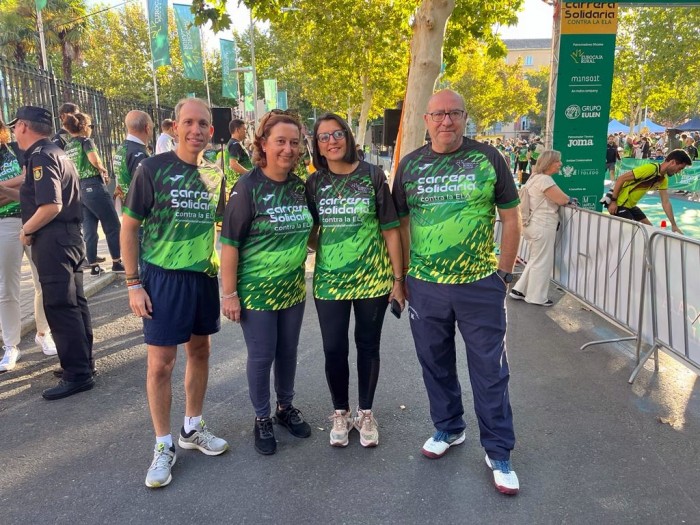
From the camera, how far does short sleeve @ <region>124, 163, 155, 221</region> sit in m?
2.81

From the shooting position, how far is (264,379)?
10.5 feet

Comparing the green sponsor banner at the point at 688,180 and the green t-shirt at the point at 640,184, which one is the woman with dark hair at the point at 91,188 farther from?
the green sponsor banner at the point at 688,180

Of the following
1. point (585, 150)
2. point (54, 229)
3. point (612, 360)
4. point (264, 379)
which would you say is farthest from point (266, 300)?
point (585, 150)

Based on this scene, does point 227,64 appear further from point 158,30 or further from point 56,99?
point 56,99

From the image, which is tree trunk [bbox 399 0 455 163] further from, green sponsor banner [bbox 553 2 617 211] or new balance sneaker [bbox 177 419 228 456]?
new balance sneaker [bbox 177 419 228 456]

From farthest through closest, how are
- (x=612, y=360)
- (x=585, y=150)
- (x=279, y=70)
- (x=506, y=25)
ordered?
(x=279, y=70), (x=506, y=25), (x=585, y=150), (x=612, y=360)

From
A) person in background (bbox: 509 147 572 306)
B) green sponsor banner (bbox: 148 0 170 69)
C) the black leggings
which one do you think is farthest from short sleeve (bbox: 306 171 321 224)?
green sponsor banner (bbox: 148 0 170 69)

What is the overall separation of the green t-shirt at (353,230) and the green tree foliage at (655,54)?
1016 inches

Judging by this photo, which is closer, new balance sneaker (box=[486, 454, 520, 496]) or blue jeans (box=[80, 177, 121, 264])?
new balance sneaker (box=[486, 454, 520, 496])

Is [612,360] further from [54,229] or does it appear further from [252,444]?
[54,229]

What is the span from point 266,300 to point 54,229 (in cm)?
196

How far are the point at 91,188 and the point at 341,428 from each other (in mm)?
5567

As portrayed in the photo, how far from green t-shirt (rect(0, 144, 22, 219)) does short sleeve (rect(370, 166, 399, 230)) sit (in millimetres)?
3111

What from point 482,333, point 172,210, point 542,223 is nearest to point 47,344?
point 172,210
